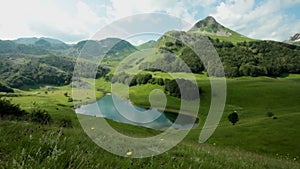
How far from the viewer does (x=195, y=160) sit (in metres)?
6.45

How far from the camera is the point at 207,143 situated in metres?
29.8

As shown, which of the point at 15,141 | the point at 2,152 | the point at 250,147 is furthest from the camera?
the point at 250,147

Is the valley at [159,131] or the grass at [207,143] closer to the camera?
the grass at [207,143]

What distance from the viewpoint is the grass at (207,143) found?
4.51m

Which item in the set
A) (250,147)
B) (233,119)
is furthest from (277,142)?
(233,119)

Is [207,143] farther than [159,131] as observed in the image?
No

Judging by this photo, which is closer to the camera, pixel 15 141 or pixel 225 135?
pixel 15 141

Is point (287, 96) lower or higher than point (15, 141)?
lower

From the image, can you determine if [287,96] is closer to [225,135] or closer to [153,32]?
[225,135]

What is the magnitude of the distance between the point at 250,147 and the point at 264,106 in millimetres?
111258

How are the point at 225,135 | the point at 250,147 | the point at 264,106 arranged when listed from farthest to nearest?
1. the point at 264,106
2. the point at 225,135
3. the point at 250,147

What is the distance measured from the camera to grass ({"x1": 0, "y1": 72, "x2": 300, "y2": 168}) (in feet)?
14.8

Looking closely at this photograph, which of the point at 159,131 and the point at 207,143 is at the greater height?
the point at 207,143

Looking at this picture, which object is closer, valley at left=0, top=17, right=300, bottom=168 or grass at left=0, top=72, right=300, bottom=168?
grass at left=0, top=72, right=300, bottom=168
